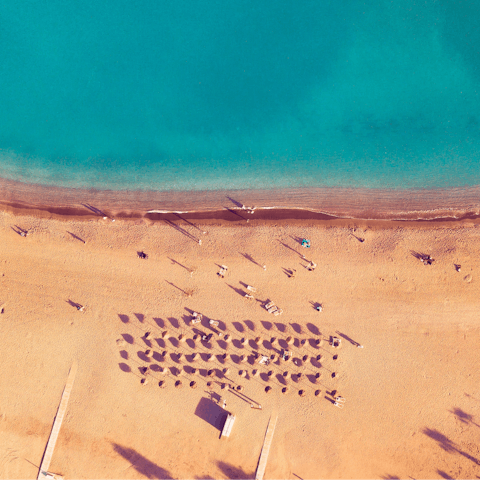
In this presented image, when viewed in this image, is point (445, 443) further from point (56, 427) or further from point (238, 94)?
point (238, 94)

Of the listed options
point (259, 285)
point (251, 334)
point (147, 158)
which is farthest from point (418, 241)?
point (147, 158)

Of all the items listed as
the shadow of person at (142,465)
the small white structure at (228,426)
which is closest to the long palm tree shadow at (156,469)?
the shadow of person at (142,465)

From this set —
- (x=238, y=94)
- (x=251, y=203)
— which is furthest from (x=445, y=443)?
(x=238, y=94)

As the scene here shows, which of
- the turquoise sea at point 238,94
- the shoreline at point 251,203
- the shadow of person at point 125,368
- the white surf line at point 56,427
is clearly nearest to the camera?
the white surf line at point 56,427

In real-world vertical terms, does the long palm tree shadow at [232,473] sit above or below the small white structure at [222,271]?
below

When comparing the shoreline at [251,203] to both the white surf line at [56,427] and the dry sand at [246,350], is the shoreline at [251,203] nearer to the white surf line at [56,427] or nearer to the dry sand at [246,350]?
the dry sand at [246,350]

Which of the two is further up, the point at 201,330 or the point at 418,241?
the point at 418,241

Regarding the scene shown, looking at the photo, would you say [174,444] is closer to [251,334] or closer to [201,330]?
[201,330]
